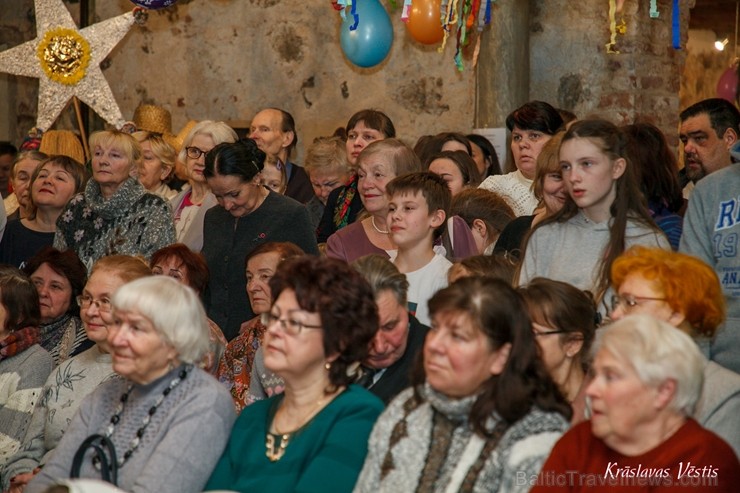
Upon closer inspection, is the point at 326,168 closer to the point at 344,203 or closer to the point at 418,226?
the point at 344,203

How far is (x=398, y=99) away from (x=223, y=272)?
289cm

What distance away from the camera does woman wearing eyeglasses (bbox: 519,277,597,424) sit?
10.1 feet

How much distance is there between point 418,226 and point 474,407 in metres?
1.67

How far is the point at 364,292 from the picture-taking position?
297cm

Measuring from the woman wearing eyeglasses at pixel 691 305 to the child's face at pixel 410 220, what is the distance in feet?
4.14

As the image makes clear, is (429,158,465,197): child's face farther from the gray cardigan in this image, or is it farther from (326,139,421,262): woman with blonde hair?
the gray cardigan

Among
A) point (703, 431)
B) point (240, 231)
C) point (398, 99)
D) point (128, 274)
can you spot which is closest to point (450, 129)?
point (398, 99)

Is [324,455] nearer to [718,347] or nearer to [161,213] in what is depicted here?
[718,347]

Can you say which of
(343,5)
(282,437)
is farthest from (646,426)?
(343,5)

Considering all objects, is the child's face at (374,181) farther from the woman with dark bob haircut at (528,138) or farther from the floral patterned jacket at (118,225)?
the floral patterned jacket at (118,225)

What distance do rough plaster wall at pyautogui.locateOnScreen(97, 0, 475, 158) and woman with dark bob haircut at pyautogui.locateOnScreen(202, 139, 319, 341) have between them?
2403 mm

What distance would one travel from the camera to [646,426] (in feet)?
8.01

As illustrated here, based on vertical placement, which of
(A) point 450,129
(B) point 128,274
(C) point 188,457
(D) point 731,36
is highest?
(D) point 731,36

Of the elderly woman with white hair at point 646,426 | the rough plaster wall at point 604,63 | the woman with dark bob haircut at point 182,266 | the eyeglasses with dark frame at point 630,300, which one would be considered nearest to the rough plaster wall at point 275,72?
the rough plaster wall at point 604,63
